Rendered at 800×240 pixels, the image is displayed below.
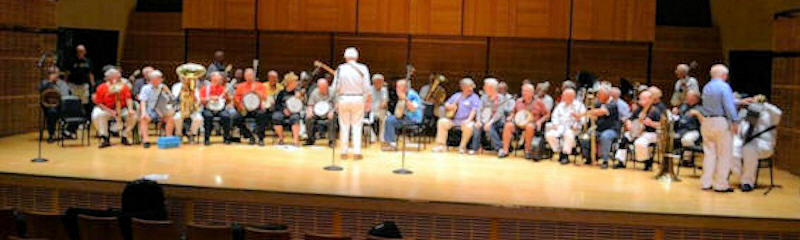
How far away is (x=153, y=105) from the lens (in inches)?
455

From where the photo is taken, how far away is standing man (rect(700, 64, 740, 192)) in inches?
340

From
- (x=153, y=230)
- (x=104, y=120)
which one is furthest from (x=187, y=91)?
(x=153, y=230)

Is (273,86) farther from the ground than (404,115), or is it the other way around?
(273,86)

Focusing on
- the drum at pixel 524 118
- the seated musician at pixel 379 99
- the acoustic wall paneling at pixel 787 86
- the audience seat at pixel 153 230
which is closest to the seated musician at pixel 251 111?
the seated musician at pixel 379 99

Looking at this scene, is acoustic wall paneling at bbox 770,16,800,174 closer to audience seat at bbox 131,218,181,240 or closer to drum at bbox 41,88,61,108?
audience seat at bbox 131,218,181,240

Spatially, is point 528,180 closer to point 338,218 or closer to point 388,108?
point 338,218

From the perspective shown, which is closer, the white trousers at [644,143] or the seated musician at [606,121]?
the white trousers at [644,143]

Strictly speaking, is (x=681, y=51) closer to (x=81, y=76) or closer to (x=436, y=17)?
(x=436, y=17)

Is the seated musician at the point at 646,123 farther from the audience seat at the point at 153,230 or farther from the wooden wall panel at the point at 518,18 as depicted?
the audience seat at the point at 153,230

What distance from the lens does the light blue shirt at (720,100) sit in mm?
8602

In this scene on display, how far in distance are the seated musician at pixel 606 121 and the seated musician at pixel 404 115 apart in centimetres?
258

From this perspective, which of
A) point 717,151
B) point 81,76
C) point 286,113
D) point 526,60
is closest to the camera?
point 717,151

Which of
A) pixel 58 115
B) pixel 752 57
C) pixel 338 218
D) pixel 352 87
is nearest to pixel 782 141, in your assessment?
pixel 752 57

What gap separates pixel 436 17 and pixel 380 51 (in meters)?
1.95
